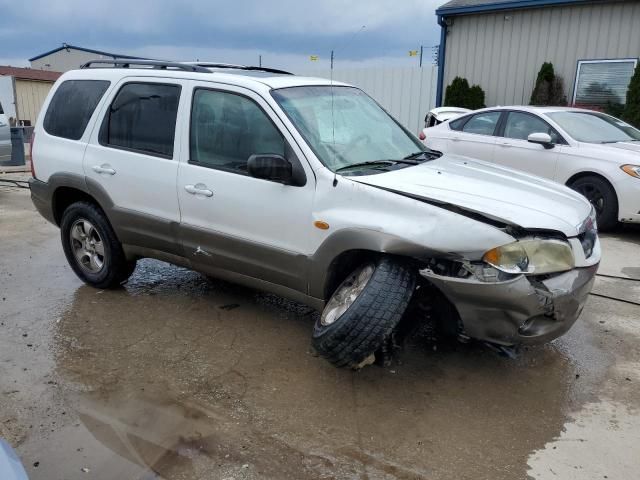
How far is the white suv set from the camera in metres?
2.97

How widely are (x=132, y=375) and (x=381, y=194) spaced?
1957 millimetres

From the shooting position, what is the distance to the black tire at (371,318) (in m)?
2.97

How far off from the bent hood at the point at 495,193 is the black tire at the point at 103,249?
Answer: 7.89 feet

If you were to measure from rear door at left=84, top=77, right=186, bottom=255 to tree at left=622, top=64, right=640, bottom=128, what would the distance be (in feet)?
31.8

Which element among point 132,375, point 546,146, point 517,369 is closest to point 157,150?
point 132,375

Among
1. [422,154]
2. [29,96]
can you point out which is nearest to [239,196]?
[422,154]

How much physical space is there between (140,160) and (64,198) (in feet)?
3.97

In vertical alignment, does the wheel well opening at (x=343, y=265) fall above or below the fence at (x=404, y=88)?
below

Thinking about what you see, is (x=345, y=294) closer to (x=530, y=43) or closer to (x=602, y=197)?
(x=602, y=197)

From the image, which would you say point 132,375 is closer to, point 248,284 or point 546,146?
point 248,284

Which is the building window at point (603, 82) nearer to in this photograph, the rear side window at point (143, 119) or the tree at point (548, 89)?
the tree at point (548, 89)

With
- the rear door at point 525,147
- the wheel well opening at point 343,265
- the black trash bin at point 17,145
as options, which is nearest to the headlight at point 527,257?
the wheel well opening at point 343,265

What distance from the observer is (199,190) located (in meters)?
3.90

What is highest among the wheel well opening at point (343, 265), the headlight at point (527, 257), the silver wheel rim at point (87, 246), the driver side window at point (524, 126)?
the driver side window at point (524, 126)
